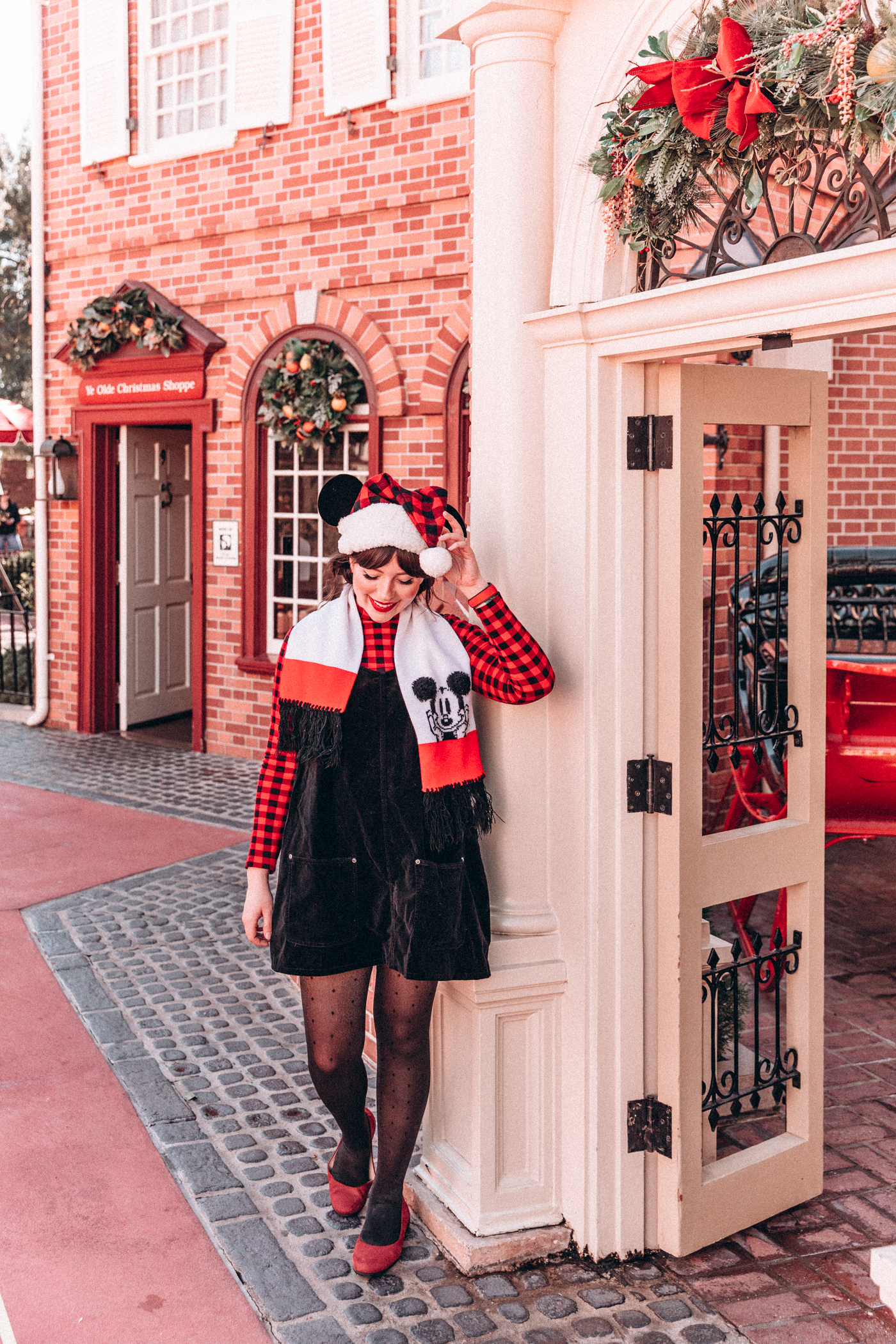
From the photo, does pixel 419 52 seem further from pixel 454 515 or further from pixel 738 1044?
pixel 738 1044

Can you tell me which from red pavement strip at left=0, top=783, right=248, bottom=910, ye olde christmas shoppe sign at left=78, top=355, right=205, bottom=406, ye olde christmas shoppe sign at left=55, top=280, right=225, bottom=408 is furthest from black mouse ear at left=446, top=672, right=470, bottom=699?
ye olde christmas shoppe sign at left=78, top=355, right=205, bottom=406

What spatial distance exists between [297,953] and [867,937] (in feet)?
11.5

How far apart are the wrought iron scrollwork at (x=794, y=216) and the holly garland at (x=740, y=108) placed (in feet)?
0.05

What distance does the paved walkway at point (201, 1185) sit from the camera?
300 cm

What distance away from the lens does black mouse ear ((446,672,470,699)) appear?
3016mm

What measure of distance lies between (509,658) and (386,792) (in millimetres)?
424

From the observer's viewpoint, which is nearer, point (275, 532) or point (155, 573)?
point (275, 532)

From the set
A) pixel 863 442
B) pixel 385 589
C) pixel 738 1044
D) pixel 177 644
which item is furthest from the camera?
pixel 177 644

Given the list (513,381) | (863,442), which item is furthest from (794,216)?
(863,442)

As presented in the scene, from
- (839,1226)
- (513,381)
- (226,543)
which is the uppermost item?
(513,381)

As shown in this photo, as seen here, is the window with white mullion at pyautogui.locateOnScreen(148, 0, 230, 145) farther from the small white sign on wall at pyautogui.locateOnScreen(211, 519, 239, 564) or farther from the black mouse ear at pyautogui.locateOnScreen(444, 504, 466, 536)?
the black mouse ear at pyautogui.locateOnScreen(444, 504, 466, 536)

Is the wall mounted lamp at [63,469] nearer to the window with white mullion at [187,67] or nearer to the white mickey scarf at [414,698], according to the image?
the window with white mullion at [187,67]

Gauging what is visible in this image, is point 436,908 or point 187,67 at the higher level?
point 187,67

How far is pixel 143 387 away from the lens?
32.3ft
